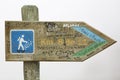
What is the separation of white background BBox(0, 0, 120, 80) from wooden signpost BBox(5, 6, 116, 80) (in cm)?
44

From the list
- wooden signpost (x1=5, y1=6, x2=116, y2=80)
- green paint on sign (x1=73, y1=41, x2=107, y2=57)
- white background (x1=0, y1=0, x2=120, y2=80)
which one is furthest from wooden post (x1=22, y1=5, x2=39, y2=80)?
white background (x1=0, y1=0, x2=120, y2=80)

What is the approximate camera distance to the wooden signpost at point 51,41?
90 centimetres

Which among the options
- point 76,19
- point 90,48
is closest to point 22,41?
point 90,48

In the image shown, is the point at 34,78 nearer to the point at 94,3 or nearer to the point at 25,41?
the point at 25,41

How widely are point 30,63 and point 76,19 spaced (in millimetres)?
470

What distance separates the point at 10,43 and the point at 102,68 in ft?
2.03

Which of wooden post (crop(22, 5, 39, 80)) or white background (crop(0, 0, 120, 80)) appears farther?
white background (crop(0, 0, 120, 80))

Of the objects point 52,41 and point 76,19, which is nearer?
point 52,41

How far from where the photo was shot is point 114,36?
137 cm

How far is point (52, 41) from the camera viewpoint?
901 mm

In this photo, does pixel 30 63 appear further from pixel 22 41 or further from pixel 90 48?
pixel 90 48

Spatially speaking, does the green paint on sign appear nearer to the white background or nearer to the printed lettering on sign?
the printed lettering on sign

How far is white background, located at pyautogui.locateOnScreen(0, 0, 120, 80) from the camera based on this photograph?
1334 millimetres

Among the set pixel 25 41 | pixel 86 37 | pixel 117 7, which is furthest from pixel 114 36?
pixel 25 41
